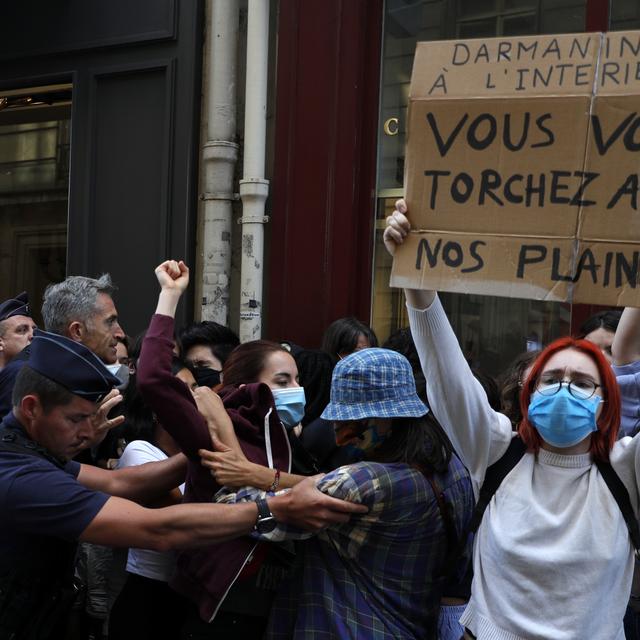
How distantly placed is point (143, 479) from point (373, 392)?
0.98 metres

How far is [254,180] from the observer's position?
646 centimetres

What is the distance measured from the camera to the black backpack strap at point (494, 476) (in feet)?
8.85

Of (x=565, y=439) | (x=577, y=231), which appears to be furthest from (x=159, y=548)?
(x=577, y=231)

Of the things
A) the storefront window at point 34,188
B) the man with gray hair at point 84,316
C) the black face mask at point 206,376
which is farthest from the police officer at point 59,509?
the storefront window at point 34,188

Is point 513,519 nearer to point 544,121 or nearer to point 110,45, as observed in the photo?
point 544,121

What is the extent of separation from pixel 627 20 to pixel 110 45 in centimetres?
377

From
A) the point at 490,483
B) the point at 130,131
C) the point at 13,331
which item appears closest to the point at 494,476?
the point at 490,483

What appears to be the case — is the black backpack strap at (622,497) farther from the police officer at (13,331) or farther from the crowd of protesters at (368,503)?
the police officer at (13,331)

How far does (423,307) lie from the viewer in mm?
2686

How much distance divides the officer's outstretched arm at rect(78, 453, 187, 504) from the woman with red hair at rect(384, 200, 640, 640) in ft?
3.30

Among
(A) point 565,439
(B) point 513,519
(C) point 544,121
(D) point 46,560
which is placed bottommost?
(D) point 46,560

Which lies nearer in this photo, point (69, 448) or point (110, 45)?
point (69, 448)

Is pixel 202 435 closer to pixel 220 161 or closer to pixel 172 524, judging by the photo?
pixel 172 524

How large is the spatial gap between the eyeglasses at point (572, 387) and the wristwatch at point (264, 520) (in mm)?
853
